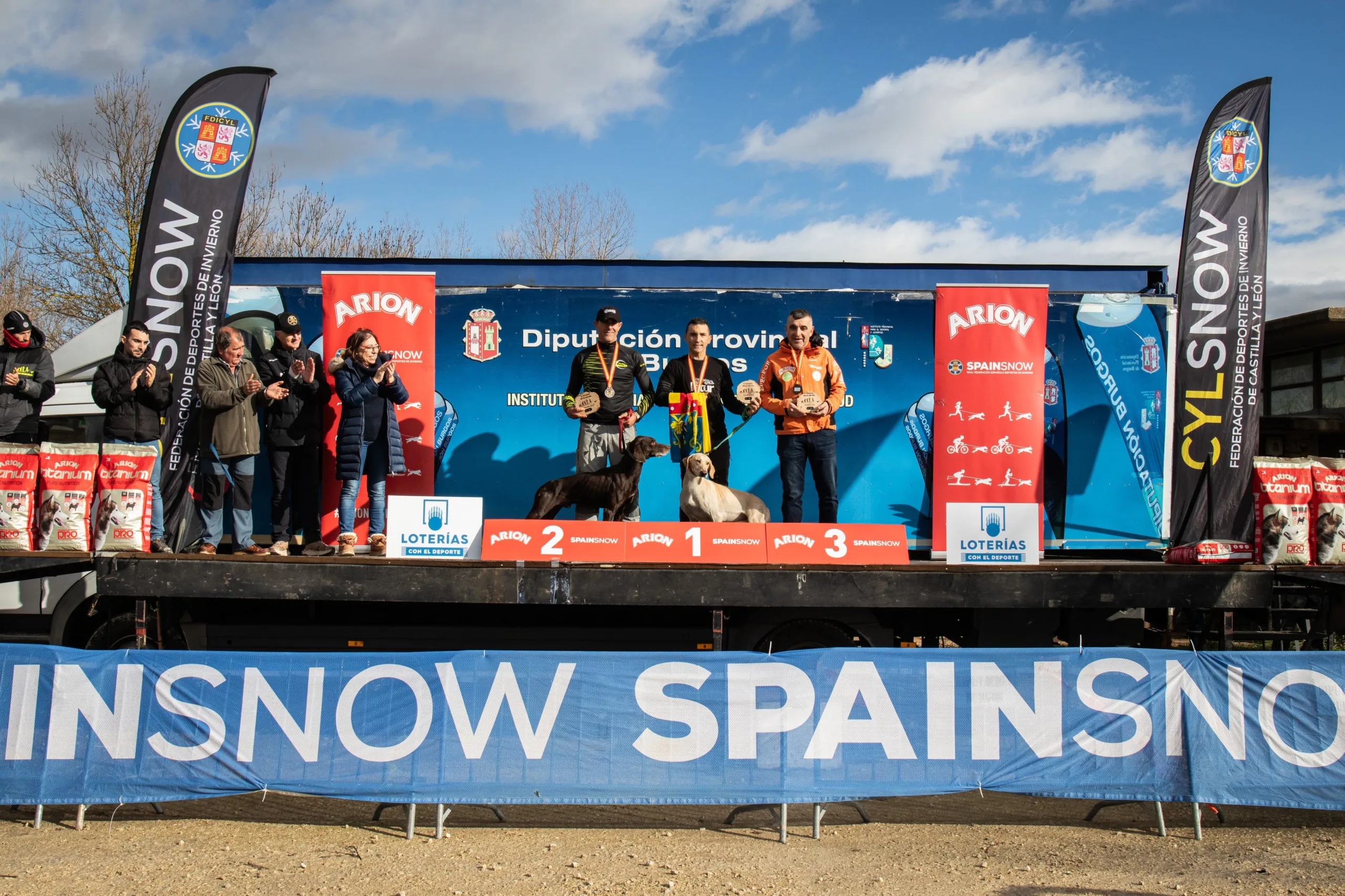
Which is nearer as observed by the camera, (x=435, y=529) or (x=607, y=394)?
(x=435, y=529)

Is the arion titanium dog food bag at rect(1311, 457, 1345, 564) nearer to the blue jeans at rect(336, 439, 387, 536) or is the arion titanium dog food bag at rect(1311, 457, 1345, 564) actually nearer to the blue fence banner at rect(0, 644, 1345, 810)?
the blue fence banner at rect(0, 644, 1345, 810)

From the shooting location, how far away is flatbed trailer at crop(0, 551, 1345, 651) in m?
5.38

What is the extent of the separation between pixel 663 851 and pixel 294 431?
3783mm

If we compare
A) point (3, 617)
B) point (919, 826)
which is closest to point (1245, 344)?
point (919, 826)

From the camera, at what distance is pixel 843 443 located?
291 inches

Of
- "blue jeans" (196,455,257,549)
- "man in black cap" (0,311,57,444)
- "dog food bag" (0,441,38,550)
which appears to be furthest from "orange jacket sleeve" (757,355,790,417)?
"man in black cap" (0,311,57,444)

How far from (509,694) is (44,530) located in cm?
306

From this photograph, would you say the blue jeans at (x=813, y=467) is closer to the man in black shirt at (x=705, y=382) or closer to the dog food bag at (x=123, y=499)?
the man in black shirt at (x=705, y=382)

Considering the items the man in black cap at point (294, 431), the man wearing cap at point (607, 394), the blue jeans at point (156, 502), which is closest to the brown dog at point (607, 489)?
the man wearing cap at point (607, 394)

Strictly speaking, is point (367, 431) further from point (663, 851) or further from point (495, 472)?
point (663, 851)

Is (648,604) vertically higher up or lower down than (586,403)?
lower down

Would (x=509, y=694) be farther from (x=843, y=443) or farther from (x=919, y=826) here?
(x=843, y=443)

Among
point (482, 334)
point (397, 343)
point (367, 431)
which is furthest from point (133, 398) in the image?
point (482, 334)

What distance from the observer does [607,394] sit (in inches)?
263
